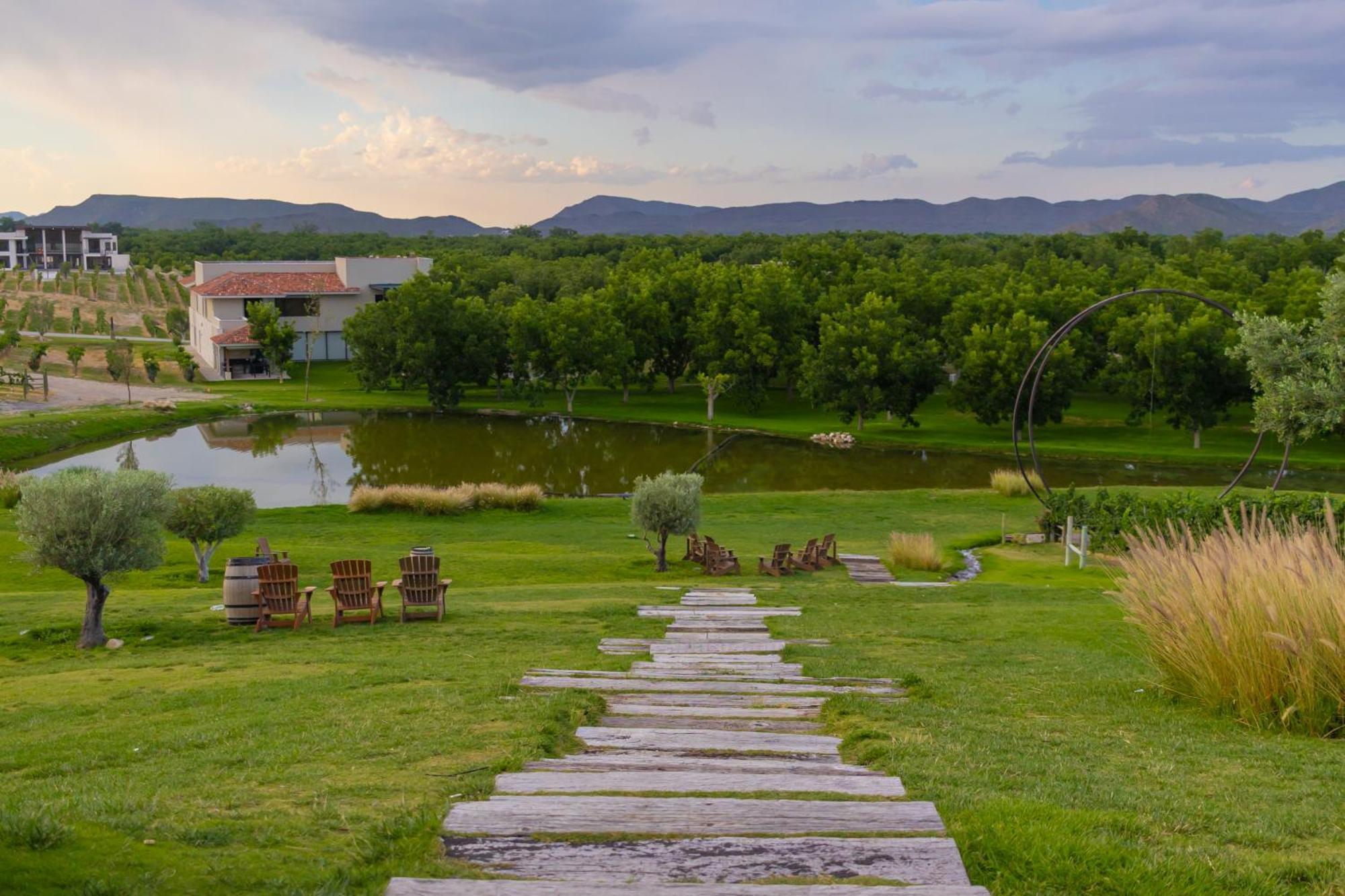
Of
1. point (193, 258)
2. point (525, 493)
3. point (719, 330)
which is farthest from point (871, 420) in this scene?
point (193, 258)

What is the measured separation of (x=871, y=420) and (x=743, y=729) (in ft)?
198

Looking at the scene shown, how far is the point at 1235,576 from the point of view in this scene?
8383 mm

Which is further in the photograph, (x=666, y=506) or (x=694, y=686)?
(x=666, y=506)

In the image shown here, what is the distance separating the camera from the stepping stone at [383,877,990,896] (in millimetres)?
4234

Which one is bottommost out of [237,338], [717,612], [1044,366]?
[717,612]

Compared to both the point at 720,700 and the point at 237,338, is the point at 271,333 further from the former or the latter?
the point at 720,700

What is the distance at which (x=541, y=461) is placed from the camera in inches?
1999

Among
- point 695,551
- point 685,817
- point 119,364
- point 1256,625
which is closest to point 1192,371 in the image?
point 695,551

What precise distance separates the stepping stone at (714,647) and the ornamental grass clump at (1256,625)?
4.14 metres

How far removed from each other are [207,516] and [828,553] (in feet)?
39.6

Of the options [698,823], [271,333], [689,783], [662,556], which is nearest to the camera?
[698,823]

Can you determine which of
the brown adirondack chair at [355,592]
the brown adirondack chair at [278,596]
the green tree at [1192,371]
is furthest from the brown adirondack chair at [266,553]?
the green tree at [1192,371]

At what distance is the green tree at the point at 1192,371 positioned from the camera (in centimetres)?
5553

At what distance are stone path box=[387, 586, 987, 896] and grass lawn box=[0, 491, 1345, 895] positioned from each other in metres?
0.23
